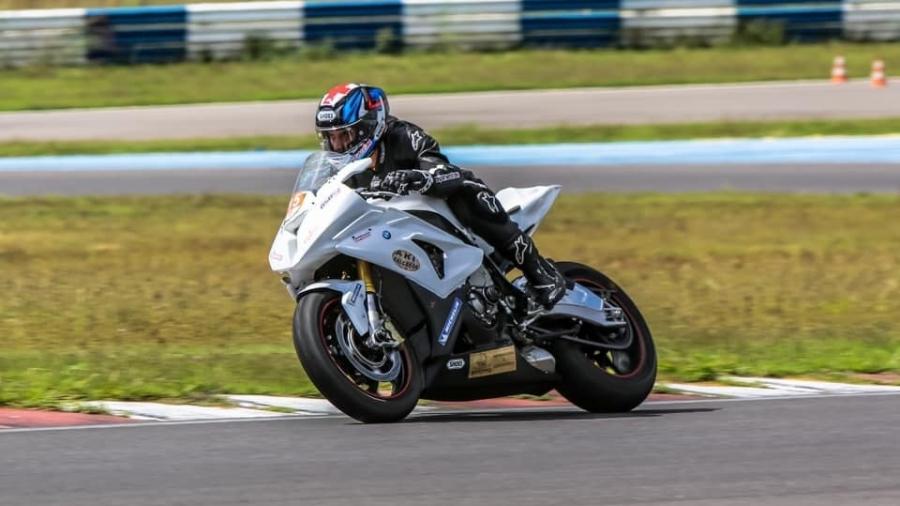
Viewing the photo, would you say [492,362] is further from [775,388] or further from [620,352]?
[775,388]

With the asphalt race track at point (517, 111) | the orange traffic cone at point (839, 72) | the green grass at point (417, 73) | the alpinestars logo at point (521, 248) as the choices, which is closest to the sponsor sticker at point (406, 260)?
the alpinestars logo at point (521, 248)

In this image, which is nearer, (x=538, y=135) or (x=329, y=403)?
Result: (x=329, y=403)

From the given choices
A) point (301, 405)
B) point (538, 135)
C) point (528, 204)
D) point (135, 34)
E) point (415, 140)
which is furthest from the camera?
point (135, 34)

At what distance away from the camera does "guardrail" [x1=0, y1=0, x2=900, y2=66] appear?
24156 millimetres

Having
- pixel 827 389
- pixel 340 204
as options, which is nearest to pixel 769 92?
pixel 827 389

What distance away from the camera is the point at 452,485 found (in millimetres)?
5234

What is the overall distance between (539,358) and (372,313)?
2.98 feet

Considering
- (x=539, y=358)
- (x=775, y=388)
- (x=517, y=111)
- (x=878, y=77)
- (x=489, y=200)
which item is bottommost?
(x=517, y=111)

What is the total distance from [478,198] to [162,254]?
6.44 m

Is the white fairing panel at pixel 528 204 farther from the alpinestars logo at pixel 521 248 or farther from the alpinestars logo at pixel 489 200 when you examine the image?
the alpinestars logo at pixel 489 200

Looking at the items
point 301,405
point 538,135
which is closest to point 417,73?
point 538,135

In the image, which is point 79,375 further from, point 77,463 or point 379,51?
point 379,51

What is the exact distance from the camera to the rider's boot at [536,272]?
694 cm

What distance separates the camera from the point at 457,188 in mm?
6715
